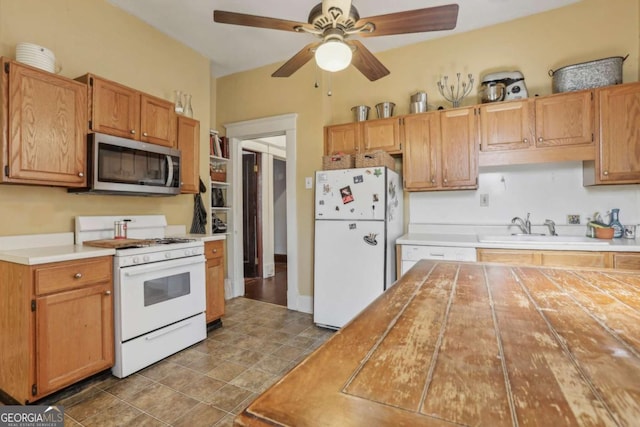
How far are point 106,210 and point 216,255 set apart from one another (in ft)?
3.25

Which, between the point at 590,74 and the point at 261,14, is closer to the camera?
the point at 590,74

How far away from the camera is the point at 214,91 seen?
4277mm

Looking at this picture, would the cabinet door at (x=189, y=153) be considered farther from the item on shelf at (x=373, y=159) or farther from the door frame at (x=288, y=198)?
the item on shelf at (x=373, y=159)

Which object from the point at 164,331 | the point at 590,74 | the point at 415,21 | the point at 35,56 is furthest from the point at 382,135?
the point at 35,56

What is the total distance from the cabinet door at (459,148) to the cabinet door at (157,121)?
2.53m

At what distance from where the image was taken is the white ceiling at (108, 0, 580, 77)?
2707 millimetres

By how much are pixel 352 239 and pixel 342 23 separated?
179 centimetres

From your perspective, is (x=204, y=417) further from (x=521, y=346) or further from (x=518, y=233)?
(x=518, y=233)

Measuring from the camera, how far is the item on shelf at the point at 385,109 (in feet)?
10.8

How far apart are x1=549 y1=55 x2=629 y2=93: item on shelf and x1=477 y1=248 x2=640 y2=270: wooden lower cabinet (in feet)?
4.46

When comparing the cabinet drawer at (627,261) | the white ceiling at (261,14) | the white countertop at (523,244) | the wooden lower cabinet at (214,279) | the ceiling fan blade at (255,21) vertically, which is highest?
the white ceiling at (261,14)

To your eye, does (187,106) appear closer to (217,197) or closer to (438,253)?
(217,197)

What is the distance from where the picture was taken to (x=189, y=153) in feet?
10.3

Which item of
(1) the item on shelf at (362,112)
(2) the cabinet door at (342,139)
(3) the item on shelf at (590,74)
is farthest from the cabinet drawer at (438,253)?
(3) the item on shelf at (590,74)
